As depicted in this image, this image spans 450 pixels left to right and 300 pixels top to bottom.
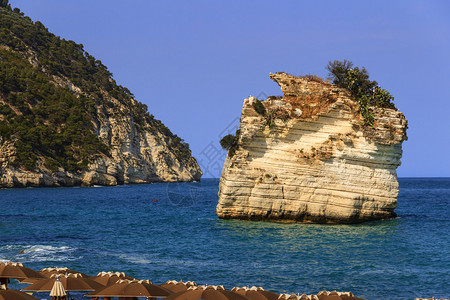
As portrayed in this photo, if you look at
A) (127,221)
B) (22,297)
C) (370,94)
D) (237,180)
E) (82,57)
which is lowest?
(127,221)

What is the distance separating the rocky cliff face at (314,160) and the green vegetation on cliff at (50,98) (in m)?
61.0

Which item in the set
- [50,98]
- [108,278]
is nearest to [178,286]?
[108,278]

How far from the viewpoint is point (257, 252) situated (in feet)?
86.8

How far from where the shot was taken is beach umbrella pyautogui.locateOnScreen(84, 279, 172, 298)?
13.0 meters

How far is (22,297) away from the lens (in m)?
11.5

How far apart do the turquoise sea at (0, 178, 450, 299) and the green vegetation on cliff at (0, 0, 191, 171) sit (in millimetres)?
54590

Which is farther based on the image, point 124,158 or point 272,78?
point 124,158

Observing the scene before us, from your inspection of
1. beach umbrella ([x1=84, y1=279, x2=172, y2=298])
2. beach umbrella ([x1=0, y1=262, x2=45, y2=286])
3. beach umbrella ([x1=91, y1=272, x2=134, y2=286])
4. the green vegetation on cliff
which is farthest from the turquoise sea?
the green vegetation on cliff

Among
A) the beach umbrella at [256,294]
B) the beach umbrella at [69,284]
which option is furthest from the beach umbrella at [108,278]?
the beach umbrella at [256,294]

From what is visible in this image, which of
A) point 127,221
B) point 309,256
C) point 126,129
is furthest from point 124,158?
point 309,256

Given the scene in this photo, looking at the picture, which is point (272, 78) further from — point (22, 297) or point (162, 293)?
point (22, 297)

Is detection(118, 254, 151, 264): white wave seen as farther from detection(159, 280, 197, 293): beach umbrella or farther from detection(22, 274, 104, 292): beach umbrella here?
detection(159, 280, 197, 293): beach umbrella

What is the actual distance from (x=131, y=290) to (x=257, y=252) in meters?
13.9

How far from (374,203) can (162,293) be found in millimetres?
22960
